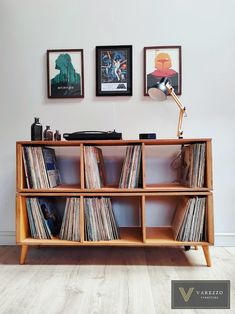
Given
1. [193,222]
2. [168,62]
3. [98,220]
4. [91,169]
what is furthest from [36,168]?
[168,62]

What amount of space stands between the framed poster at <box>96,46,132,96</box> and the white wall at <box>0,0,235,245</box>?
0.05 metres

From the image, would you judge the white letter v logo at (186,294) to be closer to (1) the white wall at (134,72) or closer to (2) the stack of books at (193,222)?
(2) the stack of books at (193,222)

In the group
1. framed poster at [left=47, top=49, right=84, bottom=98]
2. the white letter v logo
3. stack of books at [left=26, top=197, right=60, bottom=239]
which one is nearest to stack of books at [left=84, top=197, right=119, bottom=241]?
stack of books at [left=26, top=197, right=60, bottom=239]

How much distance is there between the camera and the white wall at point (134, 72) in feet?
5.76

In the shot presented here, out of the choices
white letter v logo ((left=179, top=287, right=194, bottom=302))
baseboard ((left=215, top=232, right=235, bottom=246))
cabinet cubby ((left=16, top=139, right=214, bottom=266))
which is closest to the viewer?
white letter v logo ((left=179, top=287, right=194, bottom=302))

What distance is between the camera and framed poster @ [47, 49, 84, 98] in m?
1.79

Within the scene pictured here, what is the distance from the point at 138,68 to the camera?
1778 millimetres

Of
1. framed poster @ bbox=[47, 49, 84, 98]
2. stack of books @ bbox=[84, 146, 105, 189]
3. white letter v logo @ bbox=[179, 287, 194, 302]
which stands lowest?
white letter v logo @ bbox=[179, 287, 194, 302]

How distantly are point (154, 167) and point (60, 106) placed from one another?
82 centimetres

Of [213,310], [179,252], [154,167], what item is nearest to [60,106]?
[154,167]

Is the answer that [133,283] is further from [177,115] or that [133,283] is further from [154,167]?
[177,115]

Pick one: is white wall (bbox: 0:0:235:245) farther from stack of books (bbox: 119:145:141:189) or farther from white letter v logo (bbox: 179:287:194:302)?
white letter v logo (bbox: 179:287:194:302)

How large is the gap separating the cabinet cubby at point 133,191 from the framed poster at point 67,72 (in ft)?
1.35

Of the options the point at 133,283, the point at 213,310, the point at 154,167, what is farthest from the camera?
the point at 154,167
